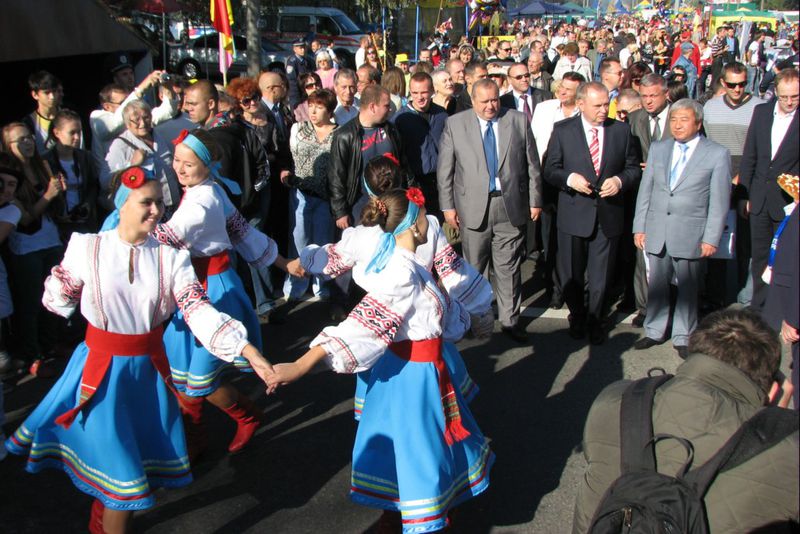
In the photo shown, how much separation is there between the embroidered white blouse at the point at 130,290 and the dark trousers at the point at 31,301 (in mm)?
2351

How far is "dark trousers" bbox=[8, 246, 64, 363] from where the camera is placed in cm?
565

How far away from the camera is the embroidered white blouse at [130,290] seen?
11.2 feet

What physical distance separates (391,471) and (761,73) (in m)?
20.6

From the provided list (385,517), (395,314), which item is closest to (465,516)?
(385,517)

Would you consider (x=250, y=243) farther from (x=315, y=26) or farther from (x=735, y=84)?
(x=315, y=26)

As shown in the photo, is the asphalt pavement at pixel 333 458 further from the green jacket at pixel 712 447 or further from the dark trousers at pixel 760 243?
the green jacket at pixel 712 447

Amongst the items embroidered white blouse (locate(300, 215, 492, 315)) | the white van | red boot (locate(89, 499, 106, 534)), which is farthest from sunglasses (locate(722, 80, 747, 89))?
the white van

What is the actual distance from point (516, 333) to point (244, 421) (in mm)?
2508

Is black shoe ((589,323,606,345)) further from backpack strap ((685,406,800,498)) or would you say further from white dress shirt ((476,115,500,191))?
backpack strap ((685,406,800,498))

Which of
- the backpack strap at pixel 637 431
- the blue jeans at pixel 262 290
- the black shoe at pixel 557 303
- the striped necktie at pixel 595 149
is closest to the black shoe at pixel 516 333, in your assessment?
the black shoe at pixel 557 303

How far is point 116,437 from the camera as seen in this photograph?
3.38 meters

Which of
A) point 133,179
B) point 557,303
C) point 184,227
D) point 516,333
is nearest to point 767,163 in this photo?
point 557,303

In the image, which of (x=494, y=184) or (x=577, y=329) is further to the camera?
(x=577, y=329)

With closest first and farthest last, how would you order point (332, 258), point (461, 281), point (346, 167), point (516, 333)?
point (461, 281), point (332, 258), point (516, 333), point (346, 167)
